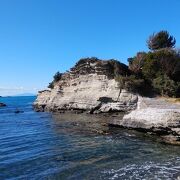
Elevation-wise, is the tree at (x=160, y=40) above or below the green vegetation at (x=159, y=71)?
above

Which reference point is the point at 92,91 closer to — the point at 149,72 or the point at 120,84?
the point at 120,84

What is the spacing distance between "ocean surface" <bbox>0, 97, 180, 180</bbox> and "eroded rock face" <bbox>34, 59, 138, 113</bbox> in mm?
17134

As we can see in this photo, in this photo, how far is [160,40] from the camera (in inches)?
2842

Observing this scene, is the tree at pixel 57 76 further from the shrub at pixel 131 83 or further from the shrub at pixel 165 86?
the shrub at pixel 165 86

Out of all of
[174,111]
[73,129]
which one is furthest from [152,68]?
[174,111]

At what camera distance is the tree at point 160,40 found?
72062 millimetres

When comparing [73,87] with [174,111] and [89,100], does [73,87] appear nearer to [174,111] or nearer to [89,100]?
[89,100]

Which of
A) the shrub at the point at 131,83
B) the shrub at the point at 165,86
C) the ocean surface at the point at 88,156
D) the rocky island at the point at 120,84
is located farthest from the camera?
the shrub at the point at 131,83

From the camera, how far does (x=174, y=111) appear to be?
29094 mm

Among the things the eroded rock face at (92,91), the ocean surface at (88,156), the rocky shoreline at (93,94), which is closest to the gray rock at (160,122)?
the ocean surface at (88,156)

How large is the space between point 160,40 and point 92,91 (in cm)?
2285

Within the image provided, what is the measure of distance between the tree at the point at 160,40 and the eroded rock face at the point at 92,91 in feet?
53.5

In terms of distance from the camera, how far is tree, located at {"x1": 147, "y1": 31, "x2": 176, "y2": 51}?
72.1m

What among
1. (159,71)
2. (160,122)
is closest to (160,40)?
(159,71)
